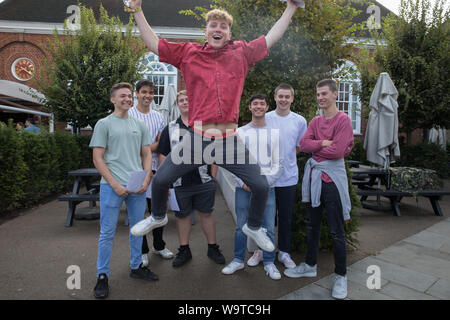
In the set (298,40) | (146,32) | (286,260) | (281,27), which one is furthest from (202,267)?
(298,40)

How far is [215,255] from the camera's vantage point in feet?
12.6

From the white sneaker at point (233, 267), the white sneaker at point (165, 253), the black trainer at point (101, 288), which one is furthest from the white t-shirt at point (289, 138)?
the black trainer at point (101, 288)

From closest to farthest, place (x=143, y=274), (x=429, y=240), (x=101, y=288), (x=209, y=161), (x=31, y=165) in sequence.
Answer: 1. (x=209, y=161)
2. (x=101, y=288)
3. (x=143, y=274)
4. (x=429, y=240)
5. (x=31, y=165)

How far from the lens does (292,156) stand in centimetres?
363

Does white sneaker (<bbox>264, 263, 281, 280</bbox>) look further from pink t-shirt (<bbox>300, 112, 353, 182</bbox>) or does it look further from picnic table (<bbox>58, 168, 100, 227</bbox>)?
picnic table (<bbox>58, 168, 100, 227</bbox>)

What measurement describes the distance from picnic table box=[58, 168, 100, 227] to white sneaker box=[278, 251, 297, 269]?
329 centimetres

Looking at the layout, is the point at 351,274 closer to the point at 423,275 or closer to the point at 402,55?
the point at 423,275

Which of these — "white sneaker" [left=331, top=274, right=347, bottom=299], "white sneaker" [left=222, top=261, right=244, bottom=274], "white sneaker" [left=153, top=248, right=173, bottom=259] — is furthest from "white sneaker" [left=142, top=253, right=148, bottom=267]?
"white sneaker" [left=331, top=274, right=347, bottom=299]

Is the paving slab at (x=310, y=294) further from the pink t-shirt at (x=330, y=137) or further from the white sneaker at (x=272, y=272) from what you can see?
the pink t-shirt at (x=330, y=137)

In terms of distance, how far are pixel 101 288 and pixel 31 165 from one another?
4.96 metres

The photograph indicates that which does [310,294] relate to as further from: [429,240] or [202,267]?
[429,240]

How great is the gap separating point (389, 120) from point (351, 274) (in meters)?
4.47

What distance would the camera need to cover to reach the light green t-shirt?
3031mm
